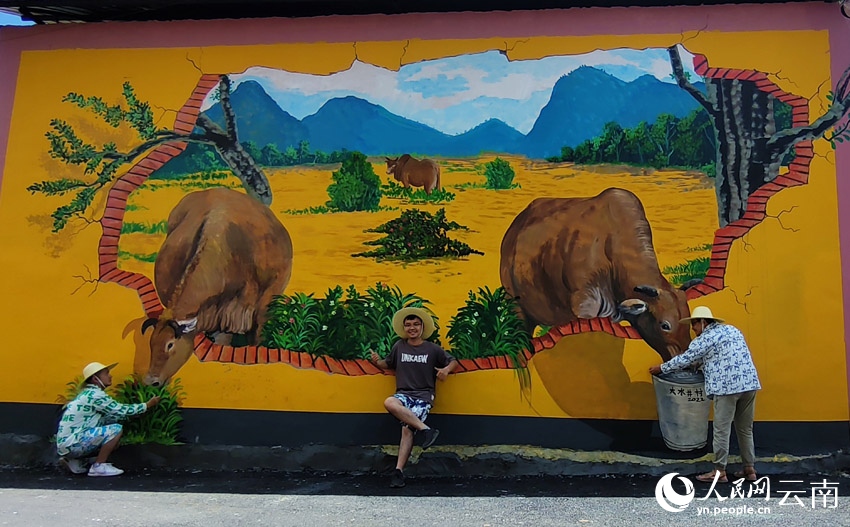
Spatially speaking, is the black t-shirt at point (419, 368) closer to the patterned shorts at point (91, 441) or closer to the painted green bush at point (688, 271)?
the painted green bush at point (688, 271)

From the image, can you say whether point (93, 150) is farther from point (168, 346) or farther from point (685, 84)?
point (685, 84)

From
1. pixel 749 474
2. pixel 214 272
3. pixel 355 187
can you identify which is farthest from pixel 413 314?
pixel 749 474

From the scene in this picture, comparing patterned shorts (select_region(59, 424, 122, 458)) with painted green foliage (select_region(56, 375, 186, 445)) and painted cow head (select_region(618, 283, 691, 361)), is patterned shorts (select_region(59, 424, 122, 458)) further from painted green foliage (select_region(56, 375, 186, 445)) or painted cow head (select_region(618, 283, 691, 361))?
painted cow head (select_region(618, 283, 691, 361))

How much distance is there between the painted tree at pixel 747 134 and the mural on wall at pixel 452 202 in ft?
0.06

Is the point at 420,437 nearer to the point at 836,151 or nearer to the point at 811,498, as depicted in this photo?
the point at 811,498

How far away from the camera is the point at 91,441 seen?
5.73 meters

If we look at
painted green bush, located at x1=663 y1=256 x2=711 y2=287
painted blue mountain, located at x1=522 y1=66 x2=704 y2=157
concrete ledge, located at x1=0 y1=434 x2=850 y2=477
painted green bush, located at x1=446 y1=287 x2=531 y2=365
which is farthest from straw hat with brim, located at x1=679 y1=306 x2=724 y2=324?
painted blue mountain, located at x1=522 y1=66 x2=704 y2=157

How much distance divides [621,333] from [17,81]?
20.9 ft

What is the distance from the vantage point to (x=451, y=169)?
6285mm

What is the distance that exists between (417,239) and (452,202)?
18.7 inches

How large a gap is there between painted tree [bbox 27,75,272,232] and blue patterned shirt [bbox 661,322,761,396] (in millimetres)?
4100

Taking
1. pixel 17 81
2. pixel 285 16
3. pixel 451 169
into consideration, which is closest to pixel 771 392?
pixel 451 169

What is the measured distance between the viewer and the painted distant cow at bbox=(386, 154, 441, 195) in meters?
6.26

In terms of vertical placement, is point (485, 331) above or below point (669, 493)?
above
